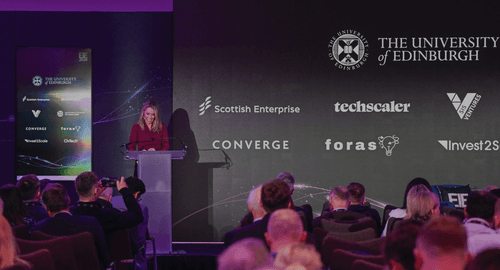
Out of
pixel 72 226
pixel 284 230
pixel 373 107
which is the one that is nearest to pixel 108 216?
pixel 72 226

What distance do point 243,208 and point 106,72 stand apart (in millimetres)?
2996

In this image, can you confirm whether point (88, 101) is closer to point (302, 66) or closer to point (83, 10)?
point (83, 10)

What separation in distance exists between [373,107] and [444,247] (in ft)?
21.0

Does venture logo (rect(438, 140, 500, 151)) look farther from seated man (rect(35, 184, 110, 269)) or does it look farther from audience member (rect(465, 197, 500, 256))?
seated man (rect(35, 184, 110, 269))

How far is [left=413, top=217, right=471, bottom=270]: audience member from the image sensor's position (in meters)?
1.84

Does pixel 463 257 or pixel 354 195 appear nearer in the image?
pixel 463 257

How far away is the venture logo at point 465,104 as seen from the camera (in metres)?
8.08

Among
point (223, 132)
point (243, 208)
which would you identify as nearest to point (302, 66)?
point (223, 132)

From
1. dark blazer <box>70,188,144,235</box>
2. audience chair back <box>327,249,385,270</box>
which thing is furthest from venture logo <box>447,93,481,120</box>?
audience chair back <box>327,249,385,270</box>

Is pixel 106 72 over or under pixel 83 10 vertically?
under

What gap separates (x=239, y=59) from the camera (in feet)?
26.6

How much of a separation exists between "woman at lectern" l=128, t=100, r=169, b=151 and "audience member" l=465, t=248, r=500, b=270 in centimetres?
591

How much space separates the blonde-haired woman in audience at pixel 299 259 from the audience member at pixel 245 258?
0.18 m

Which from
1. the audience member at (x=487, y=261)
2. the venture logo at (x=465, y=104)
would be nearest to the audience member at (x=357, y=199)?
the audience member at (x=487, y=261)
